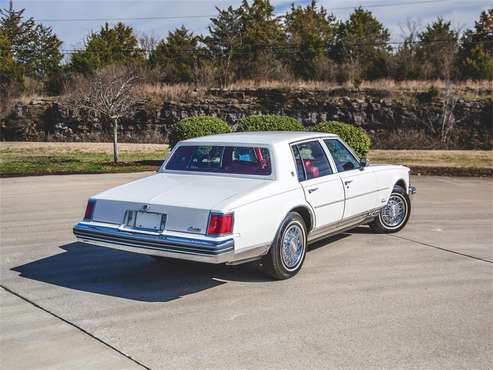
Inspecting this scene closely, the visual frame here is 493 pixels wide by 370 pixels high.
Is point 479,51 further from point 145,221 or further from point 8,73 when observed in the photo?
point 145,221

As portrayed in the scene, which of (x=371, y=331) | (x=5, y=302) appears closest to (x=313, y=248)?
(x=371, y=331)

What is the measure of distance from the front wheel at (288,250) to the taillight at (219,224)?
73 centimetres

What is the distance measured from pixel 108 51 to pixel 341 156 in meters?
40.1

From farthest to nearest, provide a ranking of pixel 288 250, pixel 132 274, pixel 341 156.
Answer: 1. pixel 341 156
2. pixel 132 274
3. pixel 288 250

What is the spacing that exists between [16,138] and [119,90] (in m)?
17.3

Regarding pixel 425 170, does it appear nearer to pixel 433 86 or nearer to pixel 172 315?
pixel 172 315

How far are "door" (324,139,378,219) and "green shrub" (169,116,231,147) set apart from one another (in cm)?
1074

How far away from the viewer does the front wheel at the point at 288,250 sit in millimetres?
5992

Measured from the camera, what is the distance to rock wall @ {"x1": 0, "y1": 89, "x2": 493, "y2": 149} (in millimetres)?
31094

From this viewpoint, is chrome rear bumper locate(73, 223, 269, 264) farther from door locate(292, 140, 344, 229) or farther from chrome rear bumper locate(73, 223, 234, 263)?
door locate(292, 140, 344, 229)

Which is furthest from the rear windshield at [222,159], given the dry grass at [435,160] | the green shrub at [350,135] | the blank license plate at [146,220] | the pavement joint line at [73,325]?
the dry grass at [435,160]

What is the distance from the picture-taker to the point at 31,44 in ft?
165

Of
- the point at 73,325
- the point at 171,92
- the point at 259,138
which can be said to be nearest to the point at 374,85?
the point at 171,92

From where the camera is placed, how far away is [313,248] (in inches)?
303
